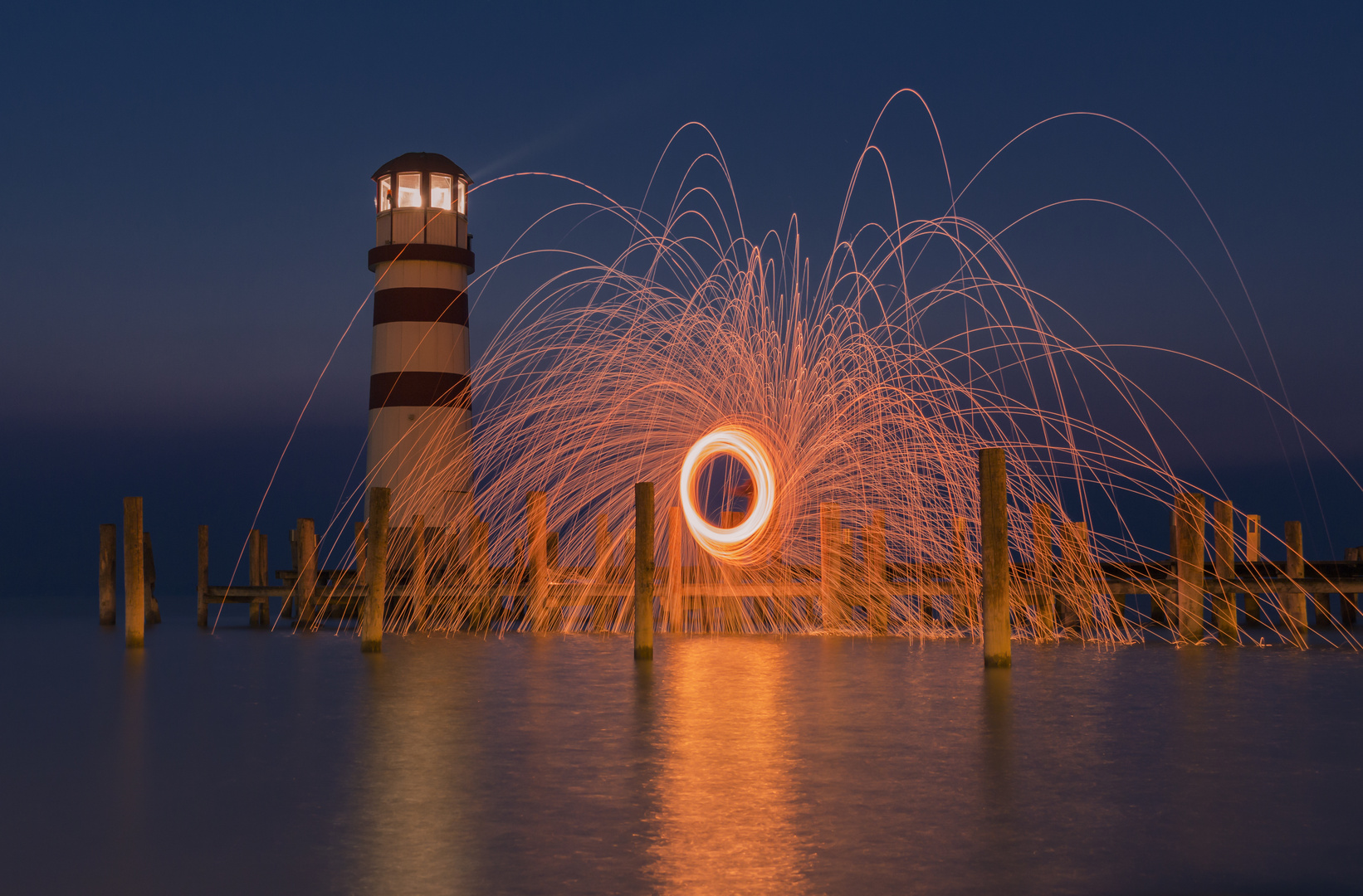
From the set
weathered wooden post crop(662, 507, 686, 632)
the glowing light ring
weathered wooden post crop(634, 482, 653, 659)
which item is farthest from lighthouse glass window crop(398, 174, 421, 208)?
weathered wooden post crop(634, 482, 653, 659)

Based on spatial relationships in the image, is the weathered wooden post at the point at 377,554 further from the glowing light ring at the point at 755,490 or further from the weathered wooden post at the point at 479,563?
the glowing light ring at the point at 755,490

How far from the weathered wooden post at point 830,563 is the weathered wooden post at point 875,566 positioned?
1.31 feet

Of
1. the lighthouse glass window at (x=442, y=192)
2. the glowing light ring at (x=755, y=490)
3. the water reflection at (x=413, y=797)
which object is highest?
the lighthouse glass window at (x=442, y=192)

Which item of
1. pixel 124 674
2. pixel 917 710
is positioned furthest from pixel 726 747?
pixel 124 674

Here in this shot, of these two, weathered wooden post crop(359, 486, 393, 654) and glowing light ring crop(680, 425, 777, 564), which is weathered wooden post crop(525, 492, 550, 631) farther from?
weathered wooden post crop(359, 486, 393, 654)

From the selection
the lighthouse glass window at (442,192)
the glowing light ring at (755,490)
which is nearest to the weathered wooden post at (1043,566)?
the glowing light ring at (755,490)

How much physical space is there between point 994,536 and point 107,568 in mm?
17929

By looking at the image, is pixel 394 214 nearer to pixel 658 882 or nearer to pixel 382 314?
pixel 382 314

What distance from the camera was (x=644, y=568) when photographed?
14.1 m

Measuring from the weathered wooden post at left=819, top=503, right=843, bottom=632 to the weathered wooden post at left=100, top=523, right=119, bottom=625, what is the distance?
44.8 feet

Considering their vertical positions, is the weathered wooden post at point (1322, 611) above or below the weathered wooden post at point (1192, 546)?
below

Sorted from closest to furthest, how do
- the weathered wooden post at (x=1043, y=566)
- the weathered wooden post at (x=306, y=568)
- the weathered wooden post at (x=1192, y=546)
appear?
the weathered wooden post at (x=1192, y=546), the weathered wooden post at (x=1043, y=566), the weathered wooden post at (x=306, y=568)

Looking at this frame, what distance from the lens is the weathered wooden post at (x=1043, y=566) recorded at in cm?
1617

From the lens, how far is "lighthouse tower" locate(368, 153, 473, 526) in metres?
24.1
